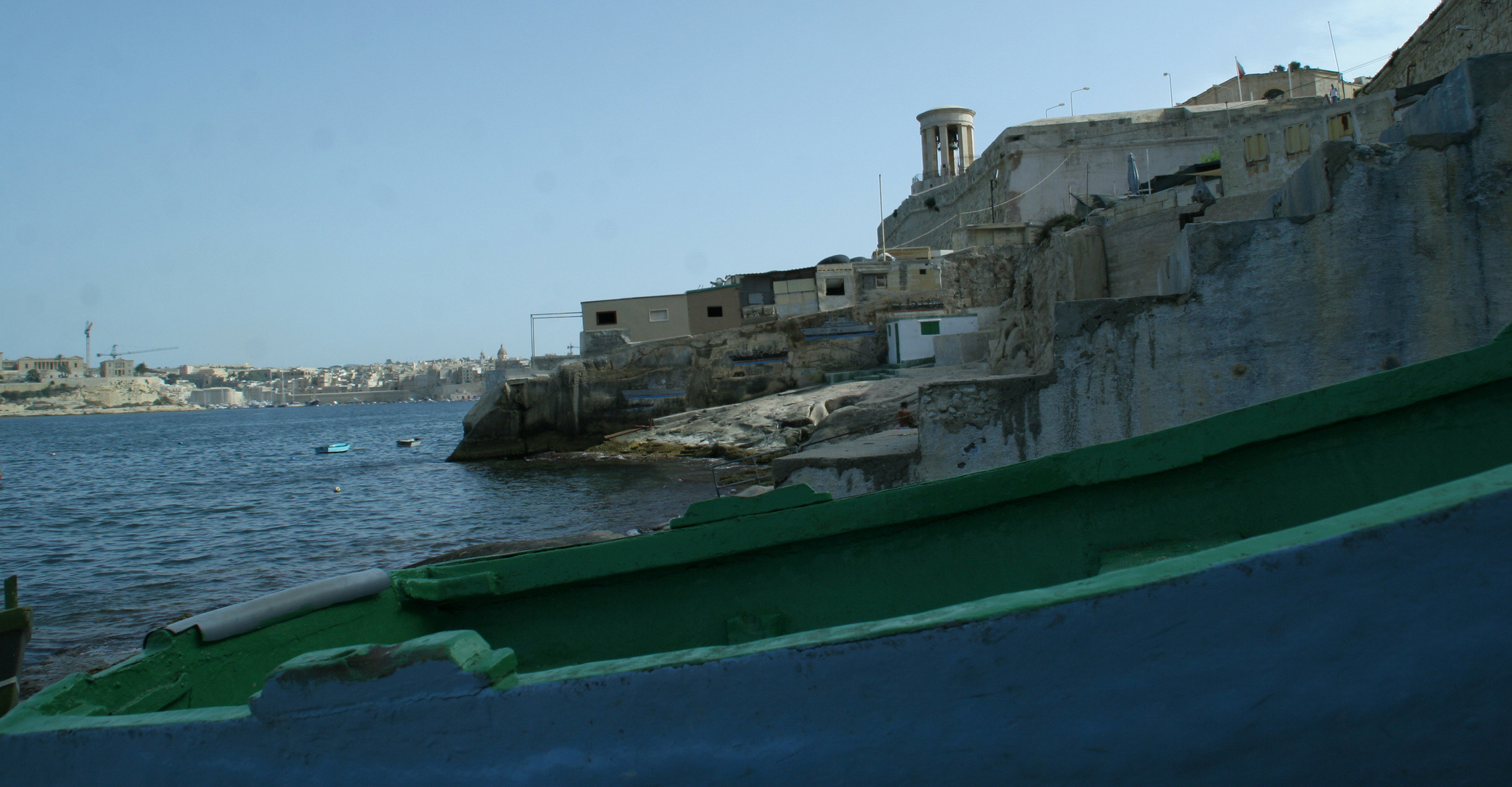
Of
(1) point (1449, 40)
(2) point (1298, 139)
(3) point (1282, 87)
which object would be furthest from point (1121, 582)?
(3) point (1282, 87)

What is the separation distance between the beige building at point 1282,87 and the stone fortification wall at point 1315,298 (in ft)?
114

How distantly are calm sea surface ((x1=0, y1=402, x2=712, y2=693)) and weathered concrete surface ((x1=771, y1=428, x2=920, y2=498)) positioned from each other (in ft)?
Answer: 19.4

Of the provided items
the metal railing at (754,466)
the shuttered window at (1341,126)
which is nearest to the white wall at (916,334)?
the metal railing at (754,466)

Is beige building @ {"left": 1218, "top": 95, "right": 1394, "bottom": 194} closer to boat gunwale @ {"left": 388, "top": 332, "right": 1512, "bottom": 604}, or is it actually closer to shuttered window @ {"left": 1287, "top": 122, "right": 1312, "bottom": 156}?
shuttered window @ {"left": 1287, "top": 122, "right": 1312, "bottom": 156}

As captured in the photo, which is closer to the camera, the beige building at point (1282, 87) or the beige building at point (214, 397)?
the beige building at point (1282, 87)

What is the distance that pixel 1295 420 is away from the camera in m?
2.43

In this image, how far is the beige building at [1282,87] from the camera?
3462 centimetres

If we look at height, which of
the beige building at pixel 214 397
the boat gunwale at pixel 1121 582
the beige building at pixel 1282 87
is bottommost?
the boat gunwale at pixel 1121 582

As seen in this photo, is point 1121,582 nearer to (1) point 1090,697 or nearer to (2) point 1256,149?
(1) point 1090,697

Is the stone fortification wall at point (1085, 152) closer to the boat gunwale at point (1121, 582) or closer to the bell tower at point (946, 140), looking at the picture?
the bell tower at point (946, 140)

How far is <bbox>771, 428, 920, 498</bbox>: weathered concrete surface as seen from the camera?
6.32 m

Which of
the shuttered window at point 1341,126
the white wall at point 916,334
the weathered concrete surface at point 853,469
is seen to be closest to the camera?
the weathered concrete surface at point 853,469

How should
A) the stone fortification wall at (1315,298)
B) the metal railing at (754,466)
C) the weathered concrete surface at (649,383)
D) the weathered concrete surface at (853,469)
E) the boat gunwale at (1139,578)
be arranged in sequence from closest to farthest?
the boat gunwale at (1139,578)
the stone fortification wall at (1315,298)
the weathered concrete surface at (853,469)
the metal railing at (754,466)
the weathered concrete surface at (649,383)

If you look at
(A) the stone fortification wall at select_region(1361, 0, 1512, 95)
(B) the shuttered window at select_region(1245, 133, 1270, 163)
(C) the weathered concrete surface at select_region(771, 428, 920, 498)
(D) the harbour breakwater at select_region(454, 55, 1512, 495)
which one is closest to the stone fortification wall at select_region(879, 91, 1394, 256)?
(A) the stone fortification wall at select_region(1361, 0, 1512, 95)
